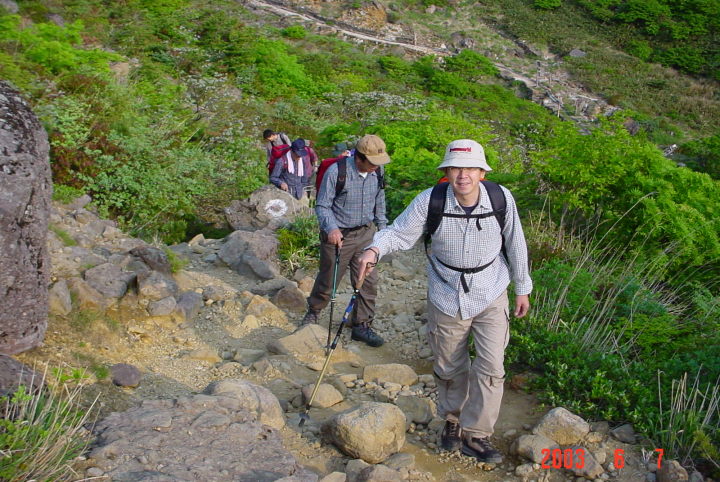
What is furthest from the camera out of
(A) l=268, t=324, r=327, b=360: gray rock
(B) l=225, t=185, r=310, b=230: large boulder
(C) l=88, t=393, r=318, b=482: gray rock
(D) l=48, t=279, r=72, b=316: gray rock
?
(B) l=225, t=185, r=310, b=230: large boulder

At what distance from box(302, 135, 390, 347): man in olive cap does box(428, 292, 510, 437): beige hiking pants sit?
1339mm

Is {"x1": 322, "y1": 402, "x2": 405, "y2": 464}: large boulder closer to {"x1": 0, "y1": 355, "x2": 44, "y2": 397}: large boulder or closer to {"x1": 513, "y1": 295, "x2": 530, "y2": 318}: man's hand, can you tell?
{"x1": 513, "y1": 295, "x2": 530, "y2": 318}: man's hand

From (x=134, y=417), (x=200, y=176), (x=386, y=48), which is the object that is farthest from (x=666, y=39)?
(x=134, y=417)

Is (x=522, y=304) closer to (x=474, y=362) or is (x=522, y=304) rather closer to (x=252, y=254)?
(x=474, y=362)

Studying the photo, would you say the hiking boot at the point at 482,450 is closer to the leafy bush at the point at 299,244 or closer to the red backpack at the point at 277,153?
the leafy bush at the point at 299,244

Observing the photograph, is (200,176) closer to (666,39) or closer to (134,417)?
(134,417)

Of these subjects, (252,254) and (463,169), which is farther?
(252,254)

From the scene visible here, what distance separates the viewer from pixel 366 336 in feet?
18.1

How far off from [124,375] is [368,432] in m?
1.76

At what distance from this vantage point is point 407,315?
6070mm

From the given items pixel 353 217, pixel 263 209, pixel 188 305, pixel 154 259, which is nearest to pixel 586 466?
pixel 353 217

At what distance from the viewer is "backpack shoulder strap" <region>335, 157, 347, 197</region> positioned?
16.5 ft

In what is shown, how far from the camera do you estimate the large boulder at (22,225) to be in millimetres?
3670
